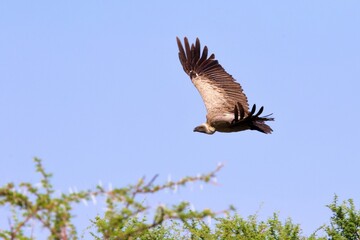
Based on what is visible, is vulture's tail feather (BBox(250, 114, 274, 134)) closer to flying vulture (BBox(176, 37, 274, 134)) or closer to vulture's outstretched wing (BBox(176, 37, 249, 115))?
flying vulture (BBox(176, 37, 274, 134))

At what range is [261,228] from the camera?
922 inches

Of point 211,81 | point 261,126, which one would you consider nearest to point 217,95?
point 211,81

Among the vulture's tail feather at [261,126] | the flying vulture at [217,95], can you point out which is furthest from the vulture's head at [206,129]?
the vulture's tail feather at [261,126]

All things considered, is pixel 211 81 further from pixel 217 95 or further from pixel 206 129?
pixel 206 129

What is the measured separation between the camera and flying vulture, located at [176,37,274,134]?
45.9 ft

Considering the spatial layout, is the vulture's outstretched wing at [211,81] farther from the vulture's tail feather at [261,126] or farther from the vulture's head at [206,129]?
the vulture's tail feather at [261,126]

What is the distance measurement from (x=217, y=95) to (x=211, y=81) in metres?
0.73

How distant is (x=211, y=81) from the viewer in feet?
55.0

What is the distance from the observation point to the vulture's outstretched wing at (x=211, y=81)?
51.8 feet

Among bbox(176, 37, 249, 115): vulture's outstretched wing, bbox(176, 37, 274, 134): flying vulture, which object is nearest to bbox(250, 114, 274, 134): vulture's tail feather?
bbox(176, 37, 274, 134): flying vulture

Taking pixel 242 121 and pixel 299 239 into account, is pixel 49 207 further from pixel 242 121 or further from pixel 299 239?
pixel 299 239

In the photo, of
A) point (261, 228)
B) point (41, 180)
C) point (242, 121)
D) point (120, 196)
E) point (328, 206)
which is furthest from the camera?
point (328, 206)

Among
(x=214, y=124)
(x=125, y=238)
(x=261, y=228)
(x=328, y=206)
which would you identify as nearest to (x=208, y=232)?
(x=261, y=228)

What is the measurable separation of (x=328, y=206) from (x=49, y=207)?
20947 millimetres
